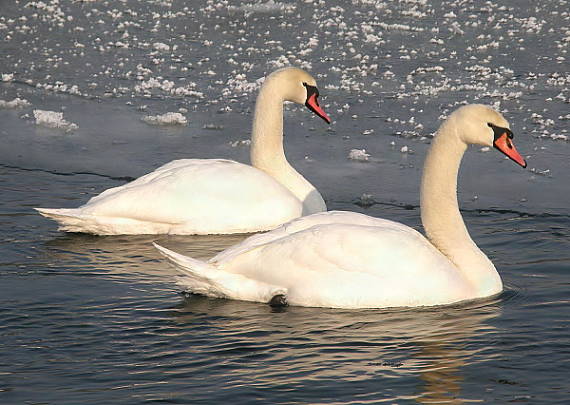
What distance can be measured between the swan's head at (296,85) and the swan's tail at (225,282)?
2.81 meters

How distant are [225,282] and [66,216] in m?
1.98

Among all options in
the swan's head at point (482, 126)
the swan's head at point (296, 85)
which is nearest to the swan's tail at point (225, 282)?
the swan's head at point (482, 126)

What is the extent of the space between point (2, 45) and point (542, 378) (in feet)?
34.0

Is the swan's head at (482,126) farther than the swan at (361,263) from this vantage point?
Yes

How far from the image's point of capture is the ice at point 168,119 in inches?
452

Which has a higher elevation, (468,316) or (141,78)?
(141,78)

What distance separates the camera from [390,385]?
554 centimetres

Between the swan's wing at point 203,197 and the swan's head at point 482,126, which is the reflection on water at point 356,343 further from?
the swan's wing at point 203,197

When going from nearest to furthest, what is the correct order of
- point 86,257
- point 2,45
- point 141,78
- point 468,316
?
point 468,316
point 86,257
point 141,78
point 2,45

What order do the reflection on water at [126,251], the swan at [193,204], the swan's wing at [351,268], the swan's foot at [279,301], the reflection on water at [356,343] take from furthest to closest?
the swan at [193,204] < the reflection on water at [126,251] < the swan's foot at [279,301] < the swan's wing at [351,268] < the reflection on water at [356,343]

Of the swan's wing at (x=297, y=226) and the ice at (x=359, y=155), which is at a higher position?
the ice at (x=359, y=155)

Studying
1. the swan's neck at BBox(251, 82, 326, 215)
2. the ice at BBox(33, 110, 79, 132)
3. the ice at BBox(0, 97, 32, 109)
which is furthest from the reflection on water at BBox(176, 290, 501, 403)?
the ice at BBox(0, 97, 32, 109)

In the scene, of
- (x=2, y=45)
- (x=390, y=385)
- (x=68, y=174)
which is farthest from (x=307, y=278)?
(x=2, y=45)

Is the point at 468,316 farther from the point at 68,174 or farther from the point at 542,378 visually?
the point at 68,174
